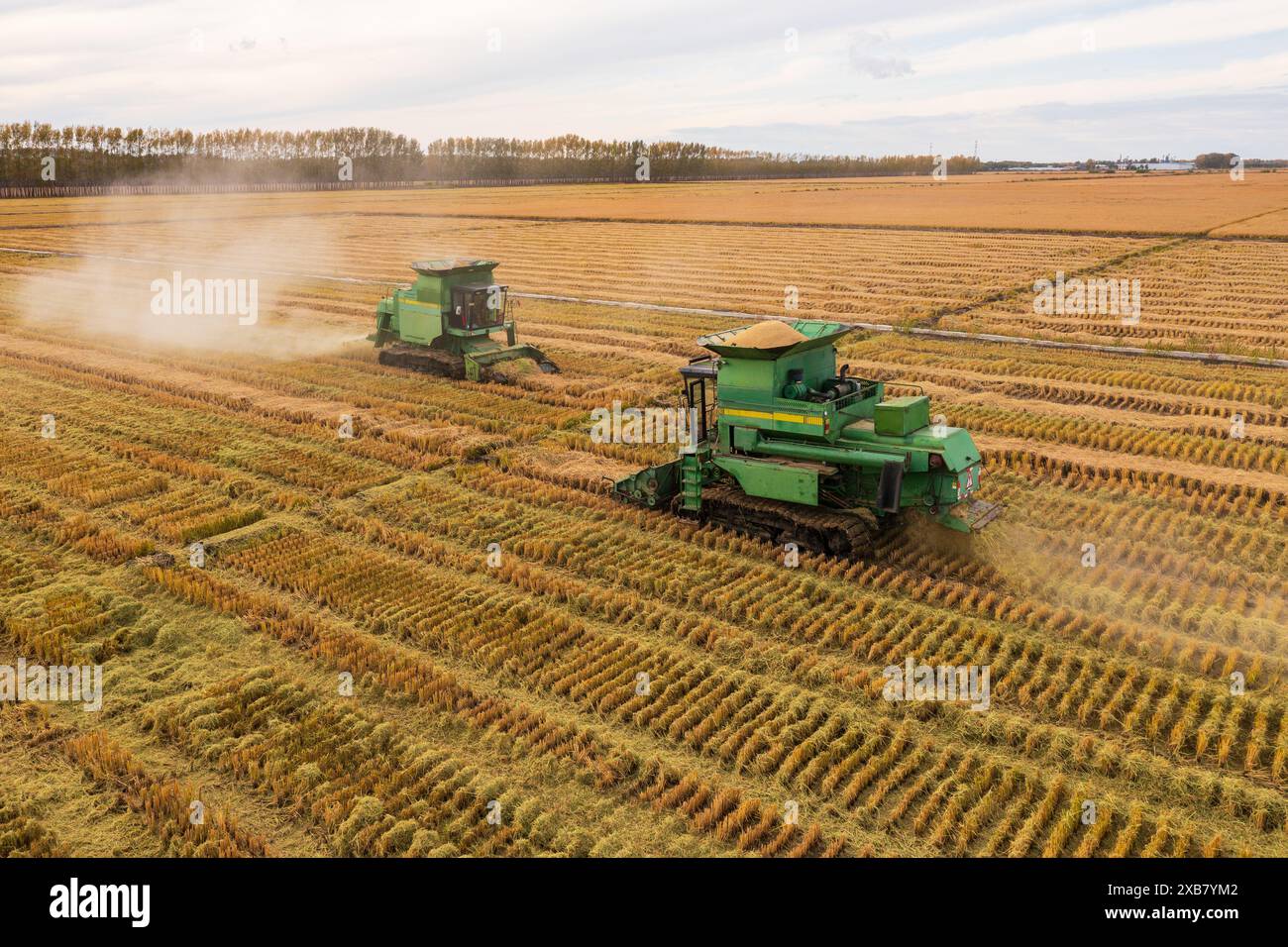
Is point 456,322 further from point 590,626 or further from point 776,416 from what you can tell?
point 590,626

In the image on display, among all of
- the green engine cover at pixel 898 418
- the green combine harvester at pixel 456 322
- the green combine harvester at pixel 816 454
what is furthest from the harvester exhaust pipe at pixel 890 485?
the green combine harvester at pixel 456 322

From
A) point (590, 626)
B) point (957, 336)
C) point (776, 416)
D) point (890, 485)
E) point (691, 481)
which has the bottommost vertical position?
point (590, 626)

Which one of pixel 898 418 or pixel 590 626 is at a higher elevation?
pixel 898 418

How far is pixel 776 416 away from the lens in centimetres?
1276

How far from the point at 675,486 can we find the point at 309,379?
1193cm

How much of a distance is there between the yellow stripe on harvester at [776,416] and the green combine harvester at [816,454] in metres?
0.01

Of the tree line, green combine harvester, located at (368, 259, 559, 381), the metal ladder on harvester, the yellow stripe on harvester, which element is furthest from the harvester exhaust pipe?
the tree line

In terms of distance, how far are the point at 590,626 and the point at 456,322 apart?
42.6ft

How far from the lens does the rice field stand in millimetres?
7953

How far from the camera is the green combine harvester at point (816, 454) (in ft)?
40.1

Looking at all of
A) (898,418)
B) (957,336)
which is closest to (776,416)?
(898,418)

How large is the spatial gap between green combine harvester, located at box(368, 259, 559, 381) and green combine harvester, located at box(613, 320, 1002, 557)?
32.5ft

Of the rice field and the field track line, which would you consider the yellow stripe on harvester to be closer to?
the rice field

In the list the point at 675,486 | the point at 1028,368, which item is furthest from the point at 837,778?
the point at 1028,368
